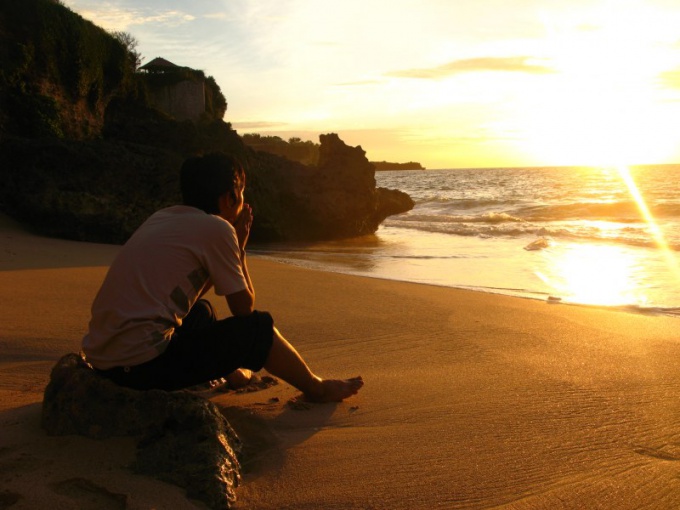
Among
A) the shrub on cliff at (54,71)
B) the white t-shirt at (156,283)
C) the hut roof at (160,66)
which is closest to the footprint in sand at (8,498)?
the white t-shirt at (156,283)

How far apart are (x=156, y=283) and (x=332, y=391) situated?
124cm

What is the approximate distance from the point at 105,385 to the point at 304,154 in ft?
152

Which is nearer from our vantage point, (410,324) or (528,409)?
(528,409)

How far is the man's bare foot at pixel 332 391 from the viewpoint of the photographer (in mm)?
3424

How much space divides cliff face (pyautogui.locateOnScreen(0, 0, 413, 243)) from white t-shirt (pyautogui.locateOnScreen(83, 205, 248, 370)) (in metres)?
8.25

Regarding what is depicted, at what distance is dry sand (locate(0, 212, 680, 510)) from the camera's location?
2.46 m

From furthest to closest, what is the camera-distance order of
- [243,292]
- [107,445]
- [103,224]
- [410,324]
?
[103,224] → [410,324] → [243,292] → [107,445]

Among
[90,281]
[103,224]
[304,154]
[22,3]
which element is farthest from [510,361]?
[304,154]

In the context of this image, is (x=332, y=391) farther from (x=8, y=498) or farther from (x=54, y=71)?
(x=54, y=71)

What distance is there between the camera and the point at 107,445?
2.60 m

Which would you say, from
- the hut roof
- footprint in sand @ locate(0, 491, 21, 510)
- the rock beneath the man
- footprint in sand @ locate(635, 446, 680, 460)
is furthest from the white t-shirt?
the hut roof

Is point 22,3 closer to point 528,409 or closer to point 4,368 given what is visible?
point 4,368

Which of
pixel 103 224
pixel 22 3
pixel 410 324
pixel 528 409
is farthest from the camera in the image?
pixel 22 3

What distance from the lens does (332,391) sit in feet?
11.4
